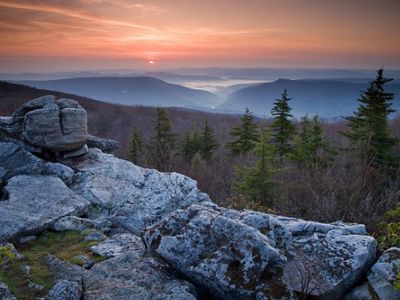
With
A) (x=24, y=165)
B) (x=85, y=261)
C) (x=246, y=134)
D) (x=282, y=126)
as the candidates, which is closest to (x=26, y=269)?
(x=85, y=261)

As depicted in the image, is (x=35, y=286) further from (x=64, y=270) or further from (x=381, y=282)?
(x=381, y=282)

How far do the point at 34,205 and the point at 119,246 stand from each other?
267cm

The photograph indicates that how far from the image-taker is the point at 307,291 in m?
4.20

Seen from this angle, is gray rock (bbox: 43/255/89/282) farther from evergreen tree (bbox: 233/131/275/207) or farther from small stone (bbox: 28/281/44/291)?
evergreen tree (bbox: 233/131/275/207)

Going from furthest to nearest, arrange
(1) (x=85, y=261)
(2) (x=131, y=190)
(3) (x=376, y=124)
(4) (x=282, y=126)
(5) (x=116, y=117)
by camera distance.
Answer: (5) (x=116, y=117) < (4) (x=282, y=126) < (3) (x=376, y=124) < (2) (x=131, y=190) < (1) (x=85, y=261)

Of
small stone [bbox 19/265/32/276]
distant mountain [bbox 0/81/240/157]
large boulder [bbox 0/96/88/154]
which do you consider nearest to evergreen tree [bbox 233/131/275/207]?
large boulder [bbox 0/96/88/154]

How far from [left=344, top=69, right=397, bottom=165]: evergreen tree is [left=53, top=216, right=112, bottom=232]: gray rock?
15.5m

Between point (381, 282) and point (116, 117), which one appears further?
point (116, 117)

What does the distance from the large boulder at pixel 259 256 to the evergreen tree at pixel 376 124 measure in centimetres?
1490

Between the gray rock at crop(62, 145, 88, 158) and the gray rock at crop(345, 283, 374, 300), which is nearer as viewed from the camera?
the gray rock at crop(345, 283, 374, 300)

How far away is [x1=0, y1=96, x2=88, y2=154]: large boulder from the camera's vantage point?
9.95 meters

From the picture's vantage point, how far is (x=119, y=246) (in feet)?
18.5

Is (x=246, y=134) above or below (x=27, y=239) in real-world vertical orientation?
below

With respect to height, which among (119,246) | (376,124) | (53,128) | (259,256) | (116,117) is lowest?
(116,117)
